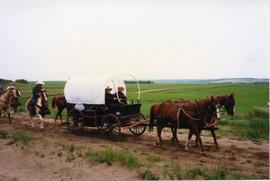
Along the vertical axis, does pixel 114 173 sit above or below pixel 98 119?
below

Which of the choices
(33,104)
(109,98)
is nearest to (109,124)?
(109,98)

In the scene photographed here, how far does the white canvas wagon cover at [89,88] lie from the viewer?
11633 mm

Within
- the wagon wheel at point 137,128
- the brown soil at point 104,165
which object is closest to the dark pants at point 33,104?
the brown soil at point 104,165

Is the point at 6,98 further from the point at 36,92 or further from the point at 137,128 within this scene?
the point at 137,128

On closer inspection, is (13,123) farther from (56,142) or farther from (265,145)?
(265,145)

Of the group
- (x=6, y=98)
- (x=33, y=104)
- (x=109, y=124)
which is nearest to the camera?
(x=109, y=124)

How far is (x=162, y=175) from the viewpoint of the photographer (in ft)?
26.3

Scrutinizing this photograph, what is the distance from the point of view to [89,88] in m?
11.9

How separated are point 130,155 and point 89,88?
3596 millimetres

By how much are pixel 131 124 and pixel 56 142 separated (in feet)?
7.20

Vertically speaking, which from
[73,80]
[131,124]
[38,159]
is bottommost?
[38,159]

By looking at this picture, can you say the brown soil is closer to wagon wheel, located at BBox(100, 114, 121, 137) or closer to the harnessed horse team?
wagon wheel, located at BBox(100, 114, 121, 137)

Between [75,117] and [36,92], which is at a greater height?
[36,92]

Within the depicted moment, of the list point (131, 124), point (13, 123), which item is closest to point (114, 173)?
point (131, 124)
